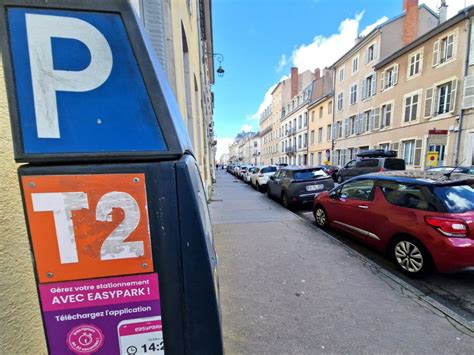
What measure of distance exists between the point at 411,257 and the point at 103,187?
4205mm

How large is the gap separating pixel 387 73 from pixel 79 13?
23019 millimetres

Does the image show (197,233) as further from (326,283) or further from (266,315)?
(326,283)

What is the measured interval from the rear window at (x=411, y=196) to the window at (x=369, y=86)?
19.5m

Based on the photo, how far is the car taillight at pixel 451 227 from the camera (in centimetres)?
299

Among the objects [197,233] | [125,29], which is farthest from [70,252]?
[125,29]

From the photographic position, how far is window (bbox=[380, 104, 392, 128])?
59.0 feet

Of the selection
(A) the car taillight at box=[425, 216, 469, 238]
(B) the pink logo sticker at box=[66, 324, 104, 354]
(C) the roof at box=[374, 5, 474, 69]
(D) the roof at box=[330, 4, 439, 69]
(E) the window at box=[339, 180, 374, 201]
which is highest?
(D) the roof at box=[330, 4, 439, 69]

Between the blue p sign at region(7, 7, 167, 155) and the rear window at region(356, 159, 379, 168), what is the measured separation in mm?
14421

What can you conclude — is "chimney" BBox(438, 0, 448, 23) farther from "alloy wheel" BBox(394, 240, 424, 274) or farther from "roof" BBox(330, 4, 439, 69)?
"alloy wheel" BBox(394, 240, 424, 274)

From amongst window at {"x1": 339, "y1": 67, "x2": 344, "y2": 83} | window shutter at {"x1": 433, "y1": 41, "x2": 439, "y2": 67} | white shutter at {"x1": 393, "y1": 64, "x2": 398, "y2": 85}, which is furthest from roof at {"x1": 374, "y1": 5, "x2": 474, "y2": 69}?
window at {"x1": 339, "y1": 67, "x2": 344, "y2": 83}

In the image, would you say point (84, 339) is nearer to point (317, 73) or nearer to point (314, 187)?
point (314, 187)

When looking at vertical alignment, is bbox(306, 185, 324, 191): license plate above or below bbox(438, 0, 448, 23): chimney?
below

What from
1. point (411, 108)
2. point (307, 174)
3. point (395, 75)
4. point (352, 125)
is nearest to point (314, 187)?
point (307, 174)

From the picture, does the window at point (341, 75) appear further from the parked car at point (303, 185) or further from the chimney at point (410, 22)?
the parked car at point (303, 185)
